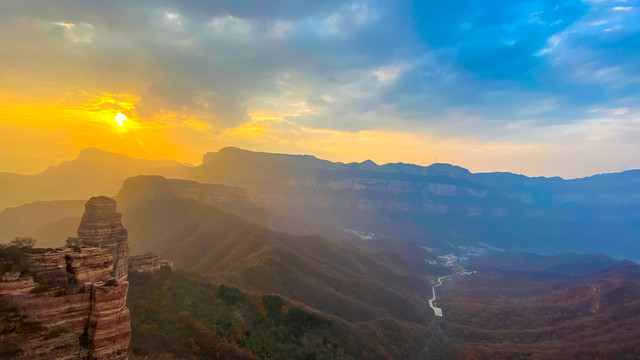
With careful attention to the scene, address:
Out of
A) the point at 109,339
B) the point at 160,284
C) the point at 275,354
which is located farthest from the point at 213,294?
the point at 109,339

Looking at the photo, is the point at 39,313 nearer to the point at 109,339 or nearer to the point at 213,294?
the point at 109,339

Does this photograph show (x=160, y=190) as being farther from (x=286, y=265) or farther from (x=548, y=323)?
(x=548, y=323)

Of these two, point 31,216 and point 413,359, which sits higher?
point 31,216

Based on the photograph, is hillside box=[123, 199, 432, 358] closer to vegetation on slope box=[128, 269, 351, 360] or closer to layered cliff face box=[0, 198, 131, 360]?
vegetation on slope box=[128, 269, 351, 360]

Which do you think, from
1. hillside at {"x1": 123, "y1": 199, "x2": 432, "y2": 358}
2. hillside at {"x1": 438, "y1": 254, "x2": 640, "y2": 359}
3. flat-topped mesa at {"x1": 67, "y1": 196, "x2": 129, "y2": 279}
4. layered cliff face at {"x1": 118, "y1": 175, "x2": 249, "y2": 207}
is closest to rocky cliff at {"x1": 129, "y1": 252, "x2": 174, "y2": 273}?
flat-topped mesa at {"x1": 67, "y1": 196, "x2": 129, "y2": 279}

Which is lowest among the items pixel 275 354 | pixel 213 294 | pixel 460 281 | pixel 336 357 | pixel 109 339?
pixel 460 281

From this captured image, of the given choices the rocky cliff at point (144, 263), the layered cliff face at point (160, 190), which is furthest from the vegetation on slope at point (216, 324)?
the layered cliff face at point (160, 190)
